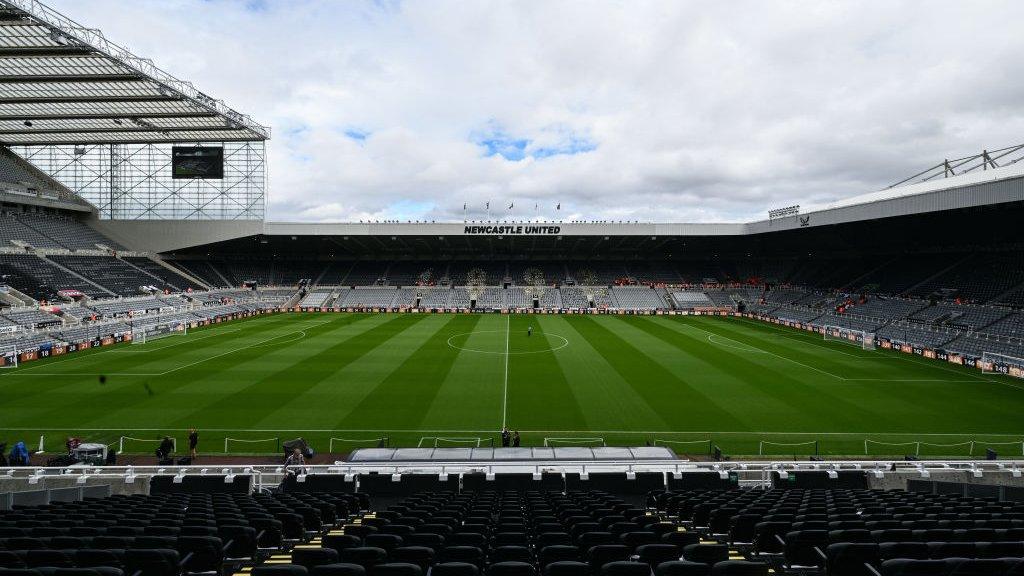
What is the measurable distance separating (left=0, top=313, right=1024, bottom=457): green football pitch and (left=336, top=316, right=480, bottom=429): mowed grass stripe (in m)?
0.13

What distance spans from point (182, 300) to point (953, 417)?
230 ft

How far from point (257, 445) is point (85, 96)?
50.0 m

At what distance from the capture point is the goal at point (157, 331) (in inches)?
1690

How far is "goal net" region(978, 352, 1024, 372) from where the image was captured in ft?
106

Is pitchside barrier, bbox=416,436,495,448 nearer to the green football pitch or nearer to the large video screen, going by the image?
the green football pitch

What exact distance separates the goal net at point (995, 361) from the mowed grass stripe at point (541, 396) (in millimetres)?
27934

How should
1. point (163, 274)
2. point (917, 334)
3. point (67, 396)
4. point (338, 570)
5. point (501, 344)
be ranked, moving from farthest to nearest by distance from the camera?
point (163, 274) < point (501, 344) < point (917, 334) < point (67, 396) < point (338, 570)

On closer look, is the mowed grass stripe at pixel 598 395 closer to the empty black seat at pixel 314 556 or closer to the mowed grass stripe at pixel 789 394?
the mowed grass stripe at pixel 789 394

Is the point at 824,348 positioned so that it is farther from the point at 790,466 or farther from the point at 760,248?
the point at 760,248

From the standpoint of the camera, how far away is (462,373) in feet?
104

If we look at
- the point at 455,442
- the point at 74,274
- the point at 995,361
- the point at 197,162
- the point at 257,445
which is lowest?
the point at 257,445

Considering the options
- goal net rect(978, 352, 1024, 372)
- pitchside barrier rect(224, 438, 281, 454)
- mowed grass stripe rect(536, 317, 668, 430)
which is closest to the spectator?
pitchside barrier rect(224, 438, 281, 454)

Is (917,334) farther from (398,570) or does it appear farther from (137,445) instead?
(137,445)

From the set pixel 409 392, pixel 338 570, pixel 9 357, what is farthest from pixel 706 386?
pixel 9 357
